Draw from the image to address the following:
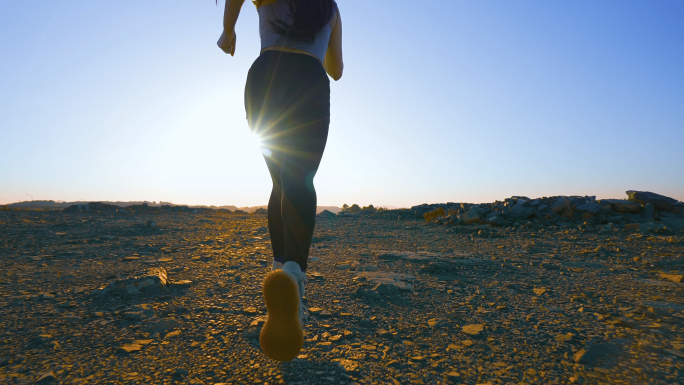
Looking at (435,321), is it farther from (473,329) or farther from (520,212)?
(520,212)

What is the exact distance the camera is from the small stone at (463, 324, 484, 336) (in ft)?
5.27

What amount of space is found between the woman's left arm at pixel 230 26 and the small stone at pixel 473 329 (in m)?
1.98

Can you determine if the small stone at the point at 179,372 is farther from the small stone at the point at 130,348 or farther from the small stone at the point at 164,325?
the small stone at the point at 164,325

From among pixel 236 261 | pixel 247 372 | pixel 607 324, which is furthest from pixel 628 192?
pixel 247 372

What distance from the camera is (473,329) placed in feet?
5.40

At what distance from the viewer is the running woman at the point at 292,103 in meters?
1.50

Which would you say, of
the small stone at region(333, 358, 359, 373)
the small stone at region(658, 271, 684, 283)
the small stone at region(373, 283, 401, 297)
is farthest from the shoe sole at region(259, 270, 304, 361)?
the small stone at region(658, 271, 684, 283)

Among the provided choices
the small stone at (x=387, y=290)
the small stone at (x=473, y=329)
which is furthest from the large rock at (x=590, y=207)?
the small stone at (x=473, y=329)

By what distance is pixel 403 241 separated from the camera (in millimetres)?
4852

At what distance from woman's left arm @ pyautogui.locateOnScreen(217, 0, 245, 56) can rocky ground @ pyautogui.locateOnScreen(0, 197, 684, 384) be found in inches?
59.7

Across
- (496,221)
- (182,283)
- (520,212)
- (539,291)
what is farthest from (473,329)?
(520,212)

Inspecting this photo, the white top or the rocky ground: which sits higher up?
the white top

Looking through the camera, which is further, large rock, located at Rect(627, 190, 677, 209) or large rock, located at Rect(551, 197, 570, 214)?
large rock, located at Rect(551, 197, 570, 214)

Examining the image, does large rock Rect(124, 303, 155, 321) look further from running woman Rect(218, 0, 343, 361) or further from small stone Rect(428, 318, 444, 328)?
small stone Rect(428, 318, 444, 328)
